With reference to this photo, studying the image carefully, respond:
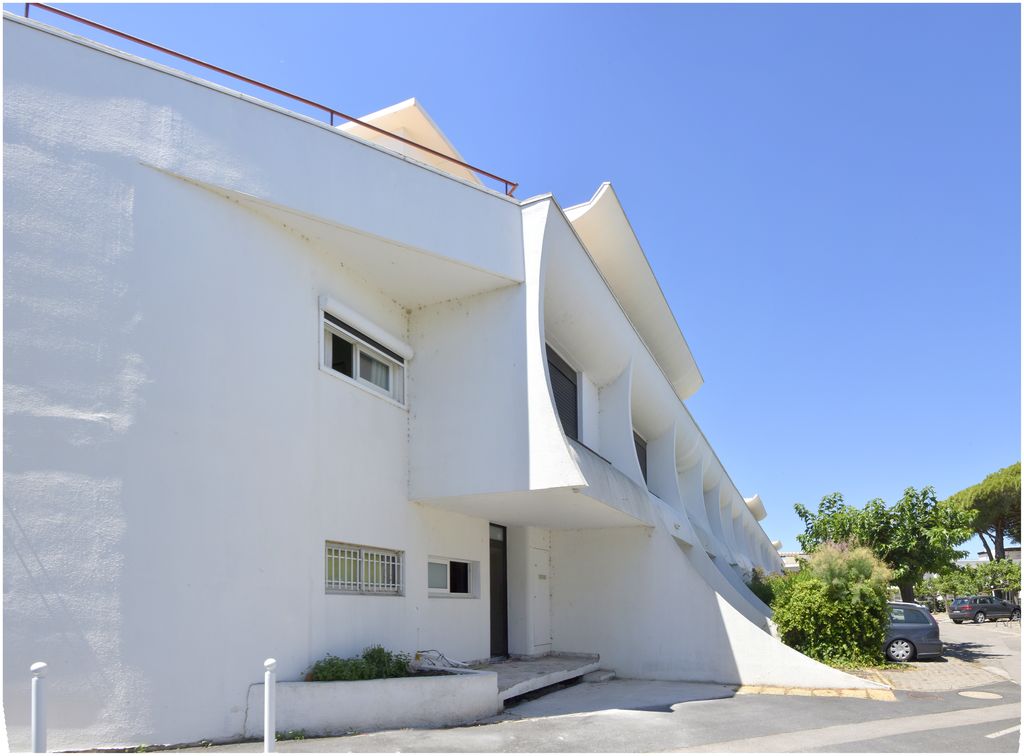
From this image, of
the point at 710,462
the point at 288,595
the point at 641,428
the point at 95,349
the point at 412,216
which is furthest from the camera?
the point at 710,462

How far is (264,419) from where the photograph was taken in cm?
951

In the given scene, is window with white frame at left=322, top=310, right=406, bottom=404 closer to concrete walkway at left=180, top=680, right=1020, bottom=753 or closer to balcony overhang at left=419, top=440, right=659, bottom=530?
balcony overhang at left=419, top=440, right=659, bottom=530

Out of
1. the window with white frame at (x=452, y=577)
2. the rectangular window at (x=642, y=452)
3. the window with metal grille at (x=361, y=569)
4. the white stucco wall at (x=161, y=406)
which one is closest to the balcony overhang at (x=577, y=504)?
the window with white frame at (x=452, y=577)

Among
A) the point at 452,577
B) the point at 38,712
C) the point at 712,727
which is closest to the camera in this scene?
the point at 38,712

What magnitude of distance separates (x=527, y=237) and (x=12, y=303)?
7.05 meters

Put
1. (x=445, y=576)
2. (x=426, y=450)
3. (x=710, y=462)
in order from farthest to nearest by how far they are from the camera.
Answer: (x=710, y=462) → (x=445, y=576) → (x=426, y=450)

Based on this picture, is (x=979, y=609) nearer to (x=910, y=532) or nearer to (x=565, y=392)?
(x=910, y=532)

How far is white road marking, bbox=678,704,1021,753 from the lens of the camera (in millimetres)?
8656

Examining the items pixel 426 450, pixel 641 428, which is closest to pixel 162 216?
pixel 426 450

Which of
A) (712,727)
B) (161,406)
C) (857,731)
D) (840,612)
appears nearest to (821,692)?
(840,612)

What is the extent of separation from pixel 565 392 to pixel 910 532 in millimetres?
9428

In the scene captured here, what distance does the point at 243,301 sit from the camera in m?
9.51

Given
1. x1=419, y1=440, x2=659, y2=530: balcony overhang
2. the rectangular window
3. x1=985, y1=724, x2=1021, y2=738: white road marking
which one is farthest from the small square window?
the rectangular window

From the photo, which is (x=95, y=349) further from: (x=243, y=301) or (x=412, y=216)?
(x=412, y=216)
